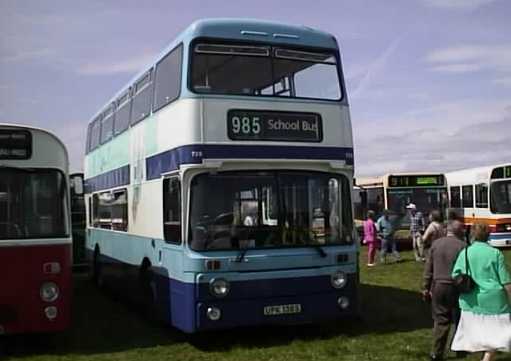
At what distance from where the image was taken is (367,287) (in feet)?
52.1

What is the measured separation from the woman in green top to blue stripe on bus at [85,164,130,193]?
699cm

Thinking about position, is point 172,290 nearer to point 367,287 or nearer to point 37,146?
point 37,146

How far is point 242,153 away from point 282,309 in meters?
2.18

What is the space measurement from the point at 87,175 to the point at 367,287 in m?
7.71

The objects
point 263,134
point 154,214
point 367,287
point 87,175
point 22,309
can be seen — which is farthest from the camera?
point 87,175

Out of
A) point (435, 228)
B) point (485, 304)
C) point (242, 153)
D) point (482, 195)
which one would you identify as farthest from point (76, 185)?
point (482, 195)

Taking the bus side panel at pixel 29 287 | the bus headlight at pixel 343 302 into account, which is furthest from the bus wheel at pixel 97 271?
the bus headlight at pixel 343 302

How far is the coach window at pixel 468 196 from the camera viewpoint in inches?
1048

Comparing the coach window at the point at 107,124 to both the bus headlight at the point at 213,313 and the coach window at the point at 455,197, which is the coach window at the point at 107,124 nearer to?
A: the bus headlight at the point at 213,313

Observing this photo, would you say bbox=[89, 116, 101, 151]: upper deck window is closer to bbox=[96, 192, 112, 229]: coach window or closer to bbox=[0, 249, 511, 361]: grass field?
bbox=[96, 192, 112, 229]: coach window

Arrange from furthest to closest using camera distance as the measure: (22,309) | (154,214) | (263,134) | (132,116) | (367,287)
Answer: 1. (367,287)
2. (132,116)
3. (154,214)
4. (263,134)
5. (22,309)

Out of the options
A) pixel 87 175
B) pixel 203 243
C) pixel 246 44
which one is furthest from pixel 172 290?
pixel 87 175

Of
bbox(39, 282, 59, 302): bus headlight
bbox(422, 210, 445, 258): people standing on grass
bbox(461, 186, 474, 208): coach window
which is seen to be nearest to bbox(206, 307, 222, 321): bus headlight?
bbox(39, 282, 59, 302): bus headlight

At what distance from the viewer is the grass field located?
371 inches
